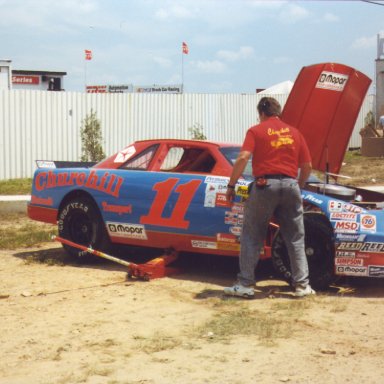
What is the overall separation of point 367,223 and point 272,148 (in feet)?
3.50

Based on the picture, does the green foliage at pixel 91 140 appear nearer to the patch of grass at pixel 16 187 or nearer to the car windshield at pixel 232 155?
the patch of grass at pixel 16 187

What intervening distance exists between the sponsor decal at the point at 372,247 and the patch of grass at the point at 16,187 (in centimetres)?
986

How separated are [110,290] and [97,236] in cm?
135

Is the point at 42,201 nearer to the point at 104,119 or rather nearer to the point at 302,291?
the point at 302,291

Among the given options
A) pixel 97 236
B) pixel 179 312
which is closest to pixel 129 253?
pixel 97 236

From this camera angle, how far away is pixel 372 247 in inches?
251

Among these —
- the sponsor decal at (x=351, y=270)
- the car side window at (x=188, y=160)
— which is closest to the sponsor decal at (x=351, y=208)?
the sponsor decal at (x=351, y=270)

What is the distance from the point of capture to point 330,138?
7.59 meters

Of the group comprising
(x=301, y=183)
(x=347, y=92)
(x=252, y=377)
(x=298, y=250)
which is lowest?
(x=252, y=377)

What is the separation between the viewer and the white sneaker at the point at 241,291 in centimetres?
646

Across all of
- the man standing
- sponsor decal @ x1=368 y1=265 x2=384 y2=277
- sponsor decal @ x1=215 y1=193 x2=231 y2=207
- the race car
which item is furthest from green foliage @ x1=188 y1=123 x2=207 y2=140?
sponsor decal @ x1=368 y1=265 x2=384 y2=277

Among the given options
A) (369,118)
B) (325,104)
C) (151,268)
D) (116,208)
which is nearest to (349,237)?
(325,104)

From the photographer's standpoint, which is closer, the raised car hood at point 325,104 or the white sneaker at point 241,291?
the white sneaker at point 241,291

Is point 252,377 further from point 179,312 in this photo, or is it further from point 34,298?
point 34,298
